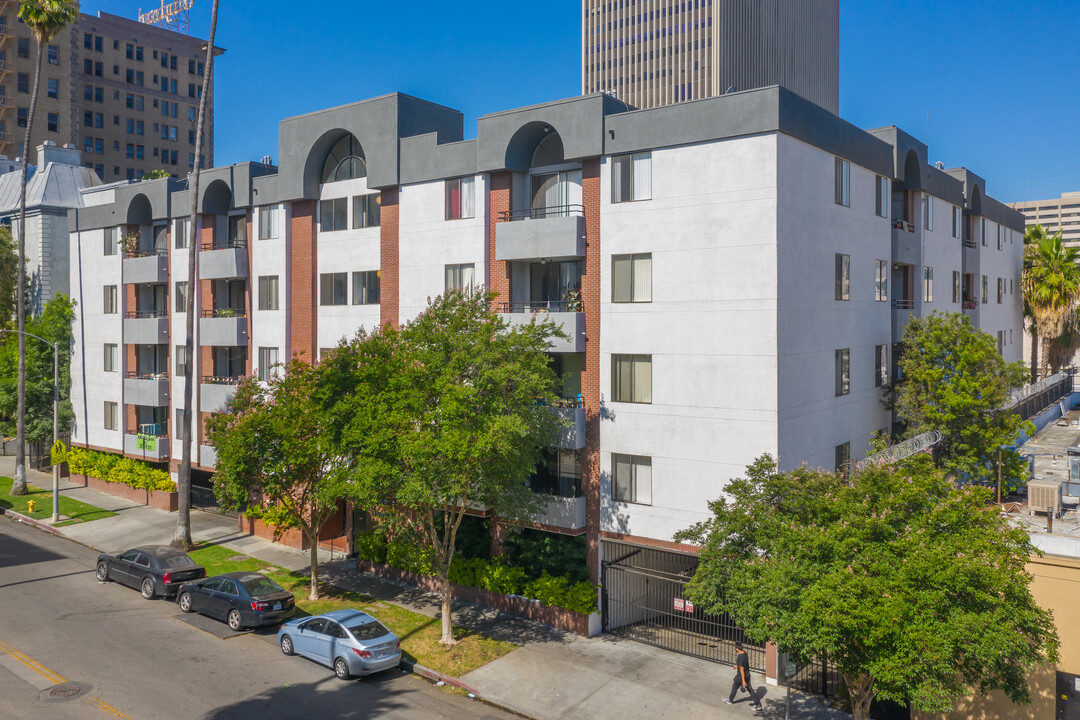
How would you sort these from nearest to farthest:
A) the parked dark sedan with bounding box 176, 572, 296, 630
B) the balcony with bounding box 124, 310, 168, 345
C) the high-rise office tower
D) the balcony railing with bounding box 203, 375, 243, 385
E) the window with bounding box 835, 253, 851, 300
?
the parked dark sedan with bounding box 176, 572, 296, 630 < the window with bounding box 835, 253, 851, 300 < the balcony railing with bounding box 203, 375, 243, 385 < the balcony with bounding box 124, 310, 168, 345 < the high-rise office tower

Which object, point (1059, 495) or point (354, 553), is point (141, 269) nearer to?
point (354, 553)

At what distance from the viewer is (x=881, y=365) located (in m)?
33.2

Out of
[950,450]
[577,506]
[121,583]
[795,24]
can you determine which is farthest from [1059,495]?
[795,24]

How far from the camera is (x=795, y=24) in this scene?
502 ft

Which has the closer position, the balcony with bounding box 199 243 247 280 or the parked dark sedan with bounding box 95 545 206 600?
the parked dark sedan with bounding box 95 545 206 600

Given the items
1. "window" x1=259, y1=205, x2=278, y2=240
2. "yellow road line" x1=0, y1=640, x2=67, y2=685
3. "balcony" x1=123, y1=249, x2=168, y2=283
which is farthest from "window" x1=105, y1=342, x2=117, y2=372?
"yellow road line" x1=0, y1=640, x2=67, y2=685

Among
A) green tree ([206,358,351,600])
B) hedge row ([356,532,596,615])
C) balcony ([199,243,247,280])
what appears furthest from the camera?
balcony ([199,243,247,280])

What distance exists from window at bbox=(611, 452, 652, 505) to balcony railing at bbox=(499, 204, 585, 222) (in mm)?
8945

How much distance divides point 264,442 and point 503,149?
13.8 metres

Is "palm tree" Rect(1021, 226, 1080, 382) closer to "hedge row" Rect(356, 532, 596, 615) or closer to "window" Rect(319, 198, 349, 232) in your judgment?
"hedge row" Rect(356, 532, 596, 615)

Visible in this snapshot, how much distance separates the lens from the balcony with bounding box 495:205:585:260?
27984 mm

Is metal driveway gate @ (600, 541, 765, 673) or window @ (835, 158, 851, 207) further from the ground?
window @ (835, 158, 851, 207)

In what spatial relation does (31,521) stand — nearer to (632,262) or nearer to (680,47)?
(632,262)

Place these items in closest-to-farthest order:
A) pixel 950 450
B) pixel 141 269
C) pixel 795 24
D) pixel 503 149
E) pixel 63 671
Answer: pixel 63 671 → pixel 503 149 → pixel 950 450 → pixel 141 269 → pixel 795 24
